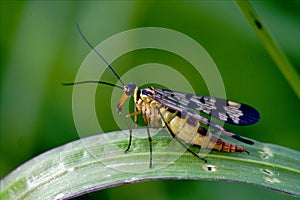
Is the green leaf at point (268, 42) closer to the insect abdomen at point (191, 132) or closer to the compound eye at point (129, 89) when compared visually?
the insect abdomen at point (191, 132)

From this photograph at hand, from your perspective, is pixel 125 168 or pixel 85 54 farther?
pixel 85 54

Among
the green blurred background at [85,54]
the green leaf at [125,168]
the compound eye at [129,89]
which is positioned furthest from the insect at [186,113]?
the green blurred background at [85,54]

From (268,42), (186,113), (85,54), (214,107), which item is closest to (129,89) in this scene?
(186,113)

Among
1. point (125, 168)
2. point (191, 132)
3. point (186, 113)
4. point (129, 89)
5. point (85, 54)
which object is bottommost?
point (125, 168)

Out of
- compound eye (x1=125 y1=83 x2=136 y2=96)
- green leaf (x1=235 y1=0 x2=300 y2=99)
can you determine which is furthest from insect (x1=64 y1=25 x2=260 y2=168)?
green leaf (x1=235 y1=0 x2=300 y2=99)

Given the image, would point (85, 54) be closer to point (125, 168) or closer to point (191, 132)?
point (191, 132)

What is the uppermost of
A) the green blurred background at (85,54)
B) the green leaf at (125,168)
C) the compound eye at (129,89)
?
the green blurred background at (85,54)
